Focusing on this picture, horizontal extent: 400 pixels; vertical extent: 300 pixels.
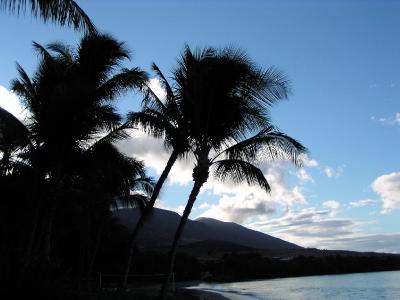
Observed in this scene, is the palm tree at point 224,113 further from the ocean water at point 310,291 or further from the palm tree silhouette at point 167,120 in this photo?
the ocean water at point 310,291

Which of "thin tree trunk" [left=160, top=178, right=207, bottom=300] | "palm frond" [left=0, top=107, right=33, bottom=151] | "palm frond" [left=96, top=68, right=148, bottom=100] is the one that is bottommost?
"thin tree trunk" [left=160, top=178, right=207, bottom=300]

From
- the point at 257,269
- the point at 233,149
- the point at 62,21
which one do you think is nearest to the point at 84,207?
the point at 233,149

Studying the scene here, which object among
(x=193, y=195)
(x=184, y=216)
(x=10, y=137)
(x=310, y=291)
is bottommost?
(x=184, y=216)

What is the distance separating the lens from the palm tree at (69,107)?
48.0ft

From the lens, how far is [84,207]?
67.8 ft

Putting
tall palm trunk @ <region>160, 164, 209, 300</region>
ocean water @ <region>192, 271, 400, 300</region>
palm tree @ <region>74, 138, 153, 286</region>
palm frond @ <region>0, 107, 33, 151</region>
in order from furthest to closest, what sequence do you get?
ocean water @ <region>192, 271, 400, 300</region>
palm tree @ <region>74, 138, 153, 286</region>
tall palm trunk @ <region>160, 164, 209, 300</region>
palm frond @ <region>0, 107, 33, 151</region>

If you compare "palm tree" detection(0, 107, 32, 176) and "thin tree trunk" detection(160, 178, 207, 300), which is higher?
"palm tree" detection(0, 107, 32, 176)

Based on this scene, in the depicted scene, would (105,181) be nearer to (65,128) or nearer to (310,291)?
(65,128)

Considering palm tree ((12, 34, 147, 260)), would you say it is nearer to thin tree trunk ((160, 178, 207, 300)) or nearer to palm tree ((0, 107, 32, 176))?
palm tree ((0, 107, 32, 176))

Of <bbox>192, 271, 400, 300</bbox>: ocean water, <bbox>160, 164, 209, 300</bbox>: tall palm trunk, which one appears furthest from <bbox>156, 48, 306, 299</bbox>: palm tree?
<bbox>192, 271, 400, 300</bbox>: ocean water

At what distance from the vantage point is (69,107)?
1407cm

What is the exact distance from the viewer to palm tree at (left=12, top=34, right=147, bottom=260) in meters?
14.6

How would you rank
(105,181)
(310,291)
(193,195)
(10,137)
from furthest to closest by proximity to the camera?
1. (310,291)
2. (105,181)
3. (193,195)
4. (10,137)

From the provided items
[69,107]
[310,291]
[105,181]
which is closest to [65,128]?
[69,107]
